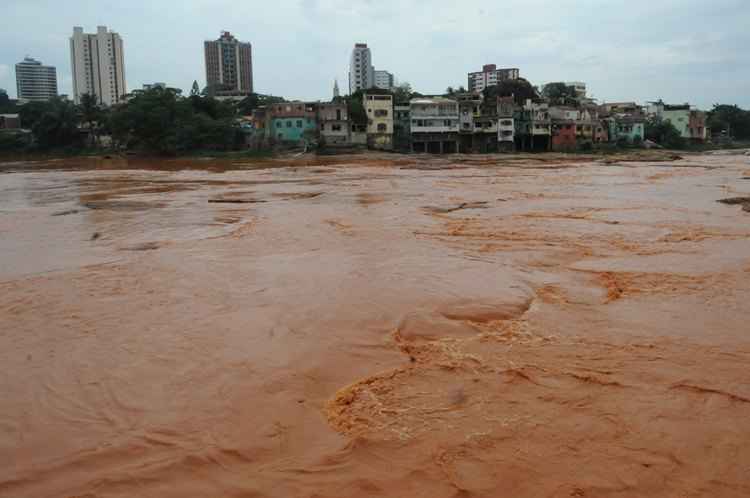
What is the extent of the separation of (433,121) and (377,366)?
205 feet

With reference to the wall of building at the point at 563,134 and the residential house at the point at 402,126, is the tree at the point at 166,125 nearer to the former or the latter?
the residential house at the point at 402,126

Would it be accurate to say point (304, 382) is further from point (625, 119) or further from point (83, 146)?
point (625, 119)

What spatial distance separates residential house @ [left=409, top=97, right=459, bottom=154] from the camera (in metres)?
65.8

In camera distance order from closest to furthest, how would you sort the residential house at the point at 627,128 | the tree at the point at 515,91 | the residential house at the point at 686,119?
the residential house at the point at 627,128
the tree at the point at 515,91
the residential house at the point at 686,119

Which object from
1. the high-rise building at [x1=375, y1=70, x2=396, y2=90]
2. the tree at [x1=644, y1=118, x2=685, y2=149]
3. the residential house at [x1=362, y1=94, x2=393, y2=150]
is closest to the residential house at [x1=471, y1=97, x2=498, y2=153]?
the residential house at [x1=362, y1=94, x2=393, y2=150]

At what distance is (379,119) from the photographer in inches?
2589

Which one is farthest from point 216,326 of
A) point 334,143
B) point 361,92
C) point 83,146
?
point 83,146

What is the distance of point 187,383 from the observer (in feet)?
17.2

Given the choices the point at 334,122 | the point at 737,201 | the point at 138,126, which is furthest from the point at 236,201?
the point at 138,126

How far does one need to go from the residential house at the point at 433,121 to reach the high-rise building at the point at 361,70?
258ft

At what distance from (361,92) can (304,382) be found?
224 ft

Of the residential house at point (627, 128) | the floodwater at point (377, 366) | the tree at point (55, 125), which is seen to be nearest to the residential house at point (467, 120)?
the residential house at point (627, 128)

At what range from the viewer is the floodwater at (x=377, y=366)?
12.6 feet

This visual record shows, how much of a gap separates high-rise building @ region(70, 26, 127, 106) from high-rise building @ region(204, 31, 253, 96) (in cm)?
Result: 1988
